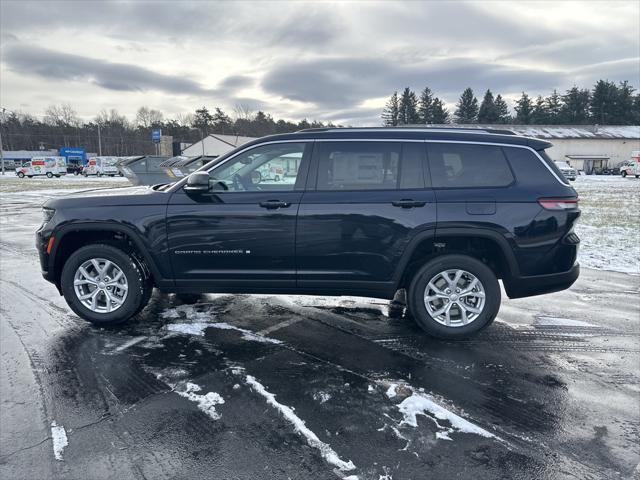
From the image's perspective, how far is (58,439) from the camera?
2.73 meters

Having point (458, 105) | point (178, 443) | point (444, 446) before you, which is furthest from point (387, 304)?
point (458, 105)

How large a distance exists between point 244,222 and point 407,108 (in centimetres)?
10449

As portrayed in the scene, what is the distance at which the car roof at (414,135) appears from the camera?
4219 millimetres

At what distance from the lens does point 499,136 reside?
4270 millimetres

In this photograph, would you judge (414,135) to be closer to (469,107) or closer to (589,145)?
(589,145)

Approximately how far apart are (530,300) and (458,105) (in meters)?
99.1

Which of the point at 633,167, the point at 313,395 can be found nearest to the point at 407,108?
the point at 633,167

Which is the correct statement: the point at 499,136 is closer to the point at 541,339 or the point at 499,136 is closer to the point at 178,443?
the point at 541,339

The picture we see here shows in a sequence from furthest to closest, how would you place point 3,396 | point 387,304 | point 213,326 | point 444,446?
point 387,304 → point 213,326 → point 3,396 → point 444,446

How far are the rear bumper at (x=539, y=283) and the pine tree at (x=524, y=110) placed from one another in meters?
101

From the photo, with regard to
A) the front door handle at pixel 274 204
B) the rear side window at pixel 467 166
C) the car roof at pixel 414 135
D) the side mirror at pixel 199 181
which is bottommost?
the front door handle at pixel 274 204

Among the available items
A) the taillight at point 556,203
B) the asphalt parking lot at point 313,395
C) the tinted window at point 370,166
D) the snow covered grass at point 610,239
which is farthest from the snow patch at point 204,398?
the snow covered grass at point 610,239

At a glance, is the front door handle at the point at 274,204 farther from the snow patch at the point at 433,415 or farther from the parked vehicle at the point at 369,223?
the snow patch at the point at 433,415

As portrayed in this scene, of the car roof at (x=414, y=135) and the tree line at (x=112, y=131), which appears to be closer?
the car roof at (x=414, y=135)
